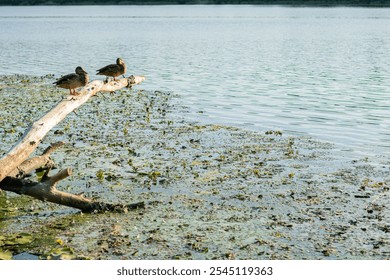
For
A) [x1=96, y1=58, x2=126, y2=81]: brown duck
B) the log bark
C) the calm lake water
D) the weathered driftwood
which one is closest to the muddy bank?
the weathered driftwood

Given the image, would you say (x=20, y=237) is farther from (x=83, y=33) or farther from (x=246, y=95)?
(x=83, y=33)

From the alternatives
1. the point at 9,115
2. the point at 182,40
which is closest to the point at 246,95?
the point at 9,115

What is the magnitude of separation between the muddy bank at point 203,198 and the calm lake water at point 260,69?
311 cm

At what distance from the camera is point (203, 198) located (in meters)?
14.6

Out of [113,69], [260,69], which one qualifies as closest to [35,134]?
[113,69]

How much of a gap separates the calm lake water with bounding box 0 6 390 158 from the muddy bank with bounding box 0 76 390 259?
10.2 ft

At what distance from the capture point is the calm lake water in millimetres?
25203

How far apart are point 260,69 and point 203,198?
102 ft

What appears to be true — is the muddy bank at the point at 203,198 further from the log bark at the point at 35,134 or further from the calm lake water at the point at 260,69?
the calm lake water at the point at 260,69

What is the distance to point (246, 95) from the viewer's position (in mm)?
32469

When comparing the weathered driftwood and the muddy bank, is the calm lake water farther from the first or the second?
the weathered driftwood

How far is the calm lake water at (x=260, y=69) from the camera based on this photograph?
25203 millimetres

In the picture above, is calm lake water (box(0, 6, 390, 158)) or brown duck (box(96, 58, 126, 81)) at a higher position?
brown duck (box(96, 58, 126, 81))

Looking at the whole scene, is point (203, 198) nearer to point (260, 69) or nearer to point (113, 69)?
point (113, 69)
